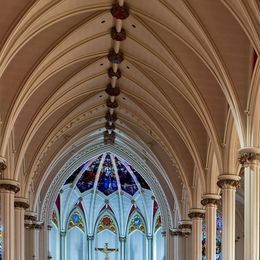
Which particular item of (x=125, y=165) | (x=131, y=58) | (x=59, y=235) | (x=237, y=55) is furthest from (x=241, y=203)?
(x=237, y=55)

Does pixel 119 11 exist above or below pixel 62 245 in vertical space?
above

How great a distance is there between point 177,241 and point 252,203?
Result: 2033 cm

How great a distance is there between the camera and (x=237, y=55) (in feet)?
75.9

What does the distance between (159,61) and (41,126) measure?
8.48 metres

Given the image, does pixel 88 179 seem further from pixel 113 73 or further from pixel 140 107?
pixel 113 73

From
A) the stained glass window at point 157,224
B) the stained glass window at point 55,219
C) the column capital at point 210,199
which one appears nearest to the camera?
the column capital at point 210,199

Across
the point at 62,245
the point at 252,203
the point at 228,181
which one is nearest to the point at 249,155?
the point at 252,203

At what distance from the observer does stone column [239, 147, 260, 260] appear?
858 inches

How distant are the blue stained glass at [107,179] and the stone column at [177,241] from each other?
7.93 meters

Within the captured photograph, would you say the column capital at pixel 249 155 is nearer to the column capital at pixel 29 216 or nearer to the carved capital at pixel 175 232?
the column capital at pixel 29 216

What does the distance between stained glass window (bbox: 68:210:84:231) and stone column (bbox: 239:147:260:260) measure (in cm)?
2830

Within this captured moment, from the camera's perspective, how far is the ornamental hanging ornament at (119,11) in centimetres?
2452

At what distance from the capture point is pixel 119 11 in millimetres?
24578

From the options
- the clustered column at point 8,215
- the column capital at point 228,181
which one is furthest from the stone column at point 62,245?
the column capital at point 228,181
